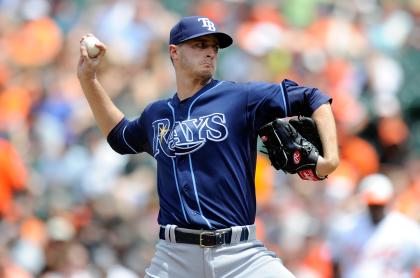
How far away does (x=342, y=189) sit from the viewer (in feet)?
32.1

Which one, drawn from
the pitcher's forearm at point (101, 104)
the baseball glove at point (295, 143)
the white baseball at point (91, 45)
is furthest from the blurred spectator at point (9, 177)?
the baseball glove at point (295, 143)

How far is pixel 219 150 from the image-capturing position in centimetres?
515

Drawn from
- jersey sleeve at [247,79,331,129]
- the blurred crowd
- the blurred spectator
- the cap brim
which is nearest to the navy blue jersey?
jersey sleeve at [247,79,331,129]

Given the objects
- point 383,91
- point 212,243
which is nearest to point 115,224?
point 383,91

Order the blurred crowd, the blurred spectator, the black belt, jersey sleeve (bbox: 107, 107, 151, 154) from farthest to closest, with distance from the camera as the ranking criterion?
the blurred spectator < the blurred crowd < jersey sleeve (bbox: 107, 107, 151, 154) < the black belt

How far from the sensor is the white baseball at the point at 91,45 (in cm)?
567

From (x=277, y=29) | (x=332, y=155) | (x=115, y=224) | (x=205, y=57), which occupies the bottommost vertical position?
(x=115, y=224)

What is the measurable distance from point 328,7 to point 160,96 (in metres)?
2.58

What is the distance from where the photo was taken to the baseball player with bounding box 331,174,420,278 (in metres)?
7.90

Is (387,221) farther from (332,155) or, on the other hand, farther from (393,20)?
(393,20)

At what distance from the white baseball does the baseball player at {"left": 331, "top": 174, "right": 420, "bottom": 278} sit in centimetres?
316

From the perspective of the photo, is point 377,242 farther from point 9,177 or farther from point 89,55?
point 9,177

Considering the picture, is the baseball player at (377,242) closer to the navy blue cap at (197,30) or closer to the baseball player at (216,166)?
the baseball player at (216,166)

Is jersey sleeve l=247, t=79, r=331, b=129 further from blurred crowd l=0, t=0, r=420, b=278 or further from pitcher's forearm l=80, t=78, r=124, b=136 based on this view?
blurred crowd l=0, t=0, r=420, b=278
